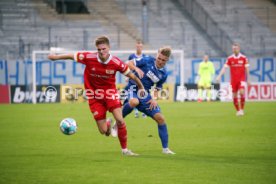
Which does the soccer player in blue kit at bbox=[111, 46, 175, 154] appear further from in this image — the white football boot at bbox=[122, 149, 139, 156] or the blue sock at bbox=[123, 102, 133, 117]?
the white football boot at bbox=[122, 149, 139, 156]

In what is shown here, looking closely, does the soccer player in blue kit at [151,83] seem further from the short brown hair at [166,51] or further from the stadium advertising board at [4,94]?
the stadium advertising board at [4,94]

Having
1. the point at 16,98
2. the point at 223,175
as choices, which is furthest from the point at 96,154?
the point at 16,98

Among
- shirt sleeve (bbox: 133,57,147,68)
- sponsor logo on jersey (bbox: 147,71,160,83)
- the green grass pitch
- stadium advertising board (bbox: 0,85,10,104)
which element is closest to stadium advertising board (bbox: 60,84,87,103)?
stadium advertising board (bbox: 0,85,10,104)

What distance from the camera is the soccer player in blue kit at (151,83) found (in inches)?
509

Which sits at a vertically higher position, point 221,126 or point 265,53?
point 265,53

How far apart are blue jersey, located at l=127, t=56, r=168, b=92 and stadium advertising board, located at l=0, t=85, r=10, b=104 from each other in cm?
2239

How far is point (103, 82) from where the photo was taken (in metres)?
12.6

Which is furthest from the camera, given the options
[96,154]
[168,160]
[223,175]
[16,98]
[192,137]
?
[16,98]

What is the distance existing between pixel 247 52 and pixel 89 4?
33.4 ft

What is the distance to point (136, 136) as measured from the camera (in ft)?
55.0

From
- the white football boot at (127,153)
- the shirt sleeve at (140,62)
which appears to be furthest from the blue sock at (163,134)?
the shirt sleeve at (140,62)

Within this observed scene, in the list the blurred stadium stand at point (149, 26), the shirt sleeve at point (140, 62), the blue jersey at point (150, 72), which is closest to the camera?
the blue jersey at point (150, 72)

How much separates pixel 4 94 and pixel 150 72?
74.9ft

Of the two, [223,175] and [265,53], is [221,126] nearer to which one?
[223,175]
